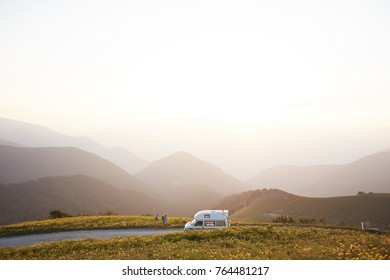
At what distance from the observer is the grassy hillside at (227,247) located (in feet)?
72.5

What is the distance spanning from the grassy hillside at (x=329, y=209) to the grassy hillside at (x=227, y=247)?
36.4 m

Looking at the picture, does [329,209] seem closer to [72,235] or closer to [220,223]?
[220,223]

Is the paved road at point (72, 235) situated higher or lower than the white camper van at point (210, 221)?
lower

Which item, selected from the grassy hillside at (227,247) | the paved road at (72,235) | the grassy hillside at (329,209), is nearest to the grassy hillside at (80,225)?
the paved road at (72,235)

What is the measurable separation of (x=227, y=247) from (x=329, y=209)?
186 ft

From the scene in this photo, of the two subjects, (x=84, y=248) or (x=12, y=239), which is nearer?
(x=84, y=248)

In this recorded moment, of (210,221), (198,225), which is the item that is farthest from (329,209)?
(198,225)

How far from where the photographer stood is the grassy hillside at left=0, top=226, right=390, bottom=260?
22109 millimetres

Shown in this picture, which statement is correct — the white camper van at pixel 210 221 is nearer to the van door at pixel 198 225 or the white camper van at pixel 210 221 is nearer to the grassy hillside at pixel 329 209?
the van door at pixel 198 225
